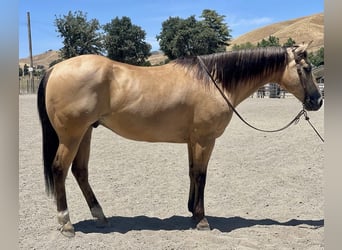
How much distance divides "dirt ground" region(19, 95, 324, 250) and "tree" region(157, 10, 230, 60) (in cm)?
5193

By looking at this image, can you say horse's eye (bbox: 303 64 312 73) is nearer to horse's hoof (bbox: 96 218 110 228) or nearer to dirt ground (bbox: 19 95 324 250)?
dirt ground (bbox: 19 95 324 250)

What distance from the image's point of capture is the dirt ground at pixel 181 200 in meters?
3.55

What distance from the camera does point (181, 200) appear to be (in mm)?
4938

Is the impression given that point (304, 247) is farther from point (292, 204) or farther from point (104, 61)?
point (104, 61)

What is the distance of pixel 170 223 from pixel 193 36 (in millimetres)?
58967

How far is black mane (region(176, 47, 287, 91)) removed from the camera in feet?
13.1

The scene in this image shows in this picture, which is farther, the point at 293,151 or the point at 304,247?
the point at 293,151

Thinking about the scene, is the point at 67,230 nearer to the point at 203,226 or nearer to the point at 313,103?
the point at 203,226

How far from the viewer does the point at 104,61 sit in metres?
3.76

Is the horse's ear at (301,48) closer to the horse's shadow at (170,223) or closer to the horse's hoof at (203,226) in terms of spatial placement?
the horse's shadow at (170,223)

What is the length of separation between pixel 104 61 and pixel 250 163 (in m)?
4.15

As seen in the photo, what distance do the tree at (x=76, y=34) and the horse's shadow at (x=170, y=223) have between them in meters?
45.5
